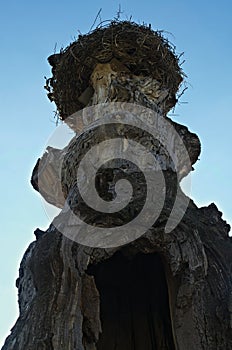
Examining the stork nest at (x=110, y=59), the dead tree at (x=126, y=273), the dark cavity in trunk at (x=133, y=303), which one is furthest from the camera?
the stork nest at (x=110, y=59)

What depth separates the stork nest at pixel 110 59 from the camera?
20.7 ft

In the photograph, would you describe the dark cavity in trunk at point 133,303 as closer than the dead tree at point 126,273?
No

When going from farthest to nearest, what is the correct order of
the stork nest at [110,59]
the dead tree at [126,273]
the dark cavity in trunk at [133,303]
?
the stork nest at [110,59] < the dark cavity in trunk at [133,303] < the dead tree at [126,273]

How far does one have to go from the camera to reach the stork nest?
6.30m

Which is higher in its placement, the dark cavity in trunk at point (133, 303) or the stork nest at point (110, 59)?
the stork nest at point (110, 59)

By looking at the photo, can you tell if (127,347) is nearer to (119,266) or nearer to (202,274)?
(119,266)

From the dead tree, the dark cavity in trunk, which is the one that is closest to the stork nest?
the dead tree

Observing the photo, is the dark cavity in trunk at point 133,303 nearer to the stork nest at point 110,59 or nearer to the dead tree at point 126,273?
the dead tree at point 126,273

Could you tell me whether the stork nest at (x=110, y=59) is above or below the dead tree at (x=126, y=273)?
above

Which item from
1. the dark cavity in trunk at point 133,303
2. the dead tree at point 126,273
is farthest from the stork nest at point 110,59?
the dark cavity in trunk at point 133,303

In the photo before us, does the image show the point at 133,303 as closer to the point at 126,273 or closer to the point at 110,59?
the point at 126,273

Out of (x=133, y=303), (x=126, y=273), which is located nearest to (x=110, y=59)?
(x=126, y=273)

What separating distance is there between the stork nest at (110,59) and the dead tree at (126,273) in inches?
1.7

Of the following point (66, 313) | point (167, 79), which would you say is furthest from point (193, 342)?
point (167, 79)
